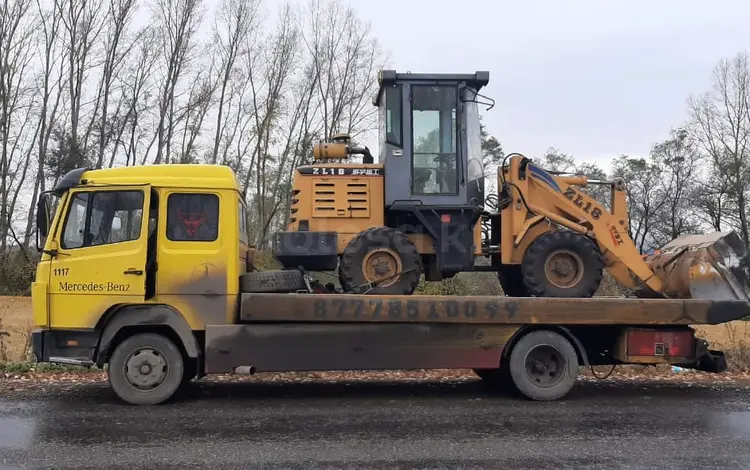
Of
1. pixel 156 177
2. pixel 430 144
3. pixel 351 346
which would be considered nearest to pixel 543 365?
pixel 351 346

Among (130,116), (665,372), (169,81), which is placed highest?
(169,81)

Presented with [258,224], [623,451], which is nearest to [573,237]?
[623,451]

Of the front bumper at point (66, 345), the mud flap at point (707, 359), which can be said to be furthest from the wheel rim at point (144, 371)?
the mud flap at point (707, 359)

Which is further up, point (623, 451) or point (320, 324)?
point (320, 324)

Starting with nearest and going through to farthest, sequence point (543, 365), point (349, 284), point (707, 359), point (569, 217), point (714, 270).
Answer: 1. point (543, 365)
2. point (707, 359)
3. point (714, 270)
4. point (349, 284)
5. point (569, 217)

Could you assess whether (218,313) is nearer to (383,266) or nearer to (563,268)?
(383,266)

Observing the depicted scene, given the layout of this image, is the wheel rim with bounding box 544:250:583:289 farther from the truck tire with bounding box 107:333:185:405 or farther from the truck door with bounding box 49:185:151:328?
the truck door with bounding box 49:185:151:328

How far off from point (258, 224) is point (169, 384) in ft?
88.6

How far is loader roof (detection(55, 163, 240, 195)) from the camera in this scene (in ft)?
25.3

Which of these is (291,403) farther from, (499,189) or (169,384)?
(499,189)

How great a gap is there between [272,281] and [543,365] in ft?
11.9

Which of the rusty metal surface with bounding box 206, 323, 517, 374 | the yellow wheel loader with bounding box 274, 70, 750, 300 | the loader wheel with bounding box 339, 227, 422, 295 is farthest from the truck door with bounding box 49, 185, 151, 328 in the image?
the loader wheel with bounding box 339, 227, 422, 295

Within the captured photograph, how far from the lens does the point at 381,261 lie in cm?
864

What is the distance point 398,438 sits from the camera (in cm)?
614
